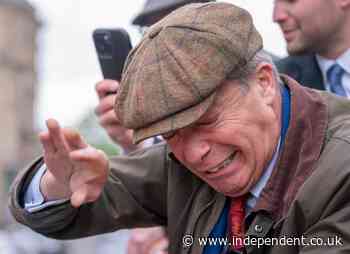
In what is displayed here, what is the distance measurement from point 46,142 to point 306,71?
1.26 meters

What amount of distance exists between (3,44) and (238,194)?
4487 centimetres

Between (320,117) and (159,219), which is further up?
(320,117)

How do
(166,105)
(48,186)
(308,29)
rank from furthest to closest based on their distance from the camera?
1. (308,29)
2. (48,186)
3. (166,105)

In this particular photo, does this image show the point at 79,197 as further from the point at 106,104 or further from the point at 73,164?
the point at 106,104

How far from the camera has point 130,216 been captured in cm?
342

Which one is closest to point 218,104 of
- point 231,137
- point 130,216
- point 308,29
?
point 231,137

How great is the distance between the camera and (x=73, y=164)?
3.10m

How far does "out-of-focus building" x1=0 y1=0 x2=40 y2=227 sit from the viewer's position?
148 ft

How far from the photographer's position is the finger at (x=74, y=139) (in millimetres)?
2986

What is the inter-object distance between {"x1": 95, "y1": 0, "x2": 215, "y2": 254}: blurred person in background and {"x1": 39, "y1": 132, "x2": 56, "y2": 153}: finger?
83 centimetres

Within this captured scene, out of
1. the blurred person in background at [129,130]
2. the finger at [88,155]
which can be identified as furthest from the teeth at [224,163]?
the blurred person in background at [129,130]

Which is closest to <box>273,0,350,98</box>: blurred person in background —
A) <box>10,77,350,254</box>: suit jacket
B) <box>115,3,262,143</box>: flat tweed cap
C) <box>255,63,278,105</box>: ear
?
<box>10,77,350,254</box>: suit jacket

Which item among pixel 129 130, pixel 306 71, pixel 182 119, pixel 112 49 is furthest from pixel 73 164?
pixel 306 71

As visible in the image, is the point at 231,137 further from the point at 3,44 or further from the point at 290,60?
the point at 3,44
